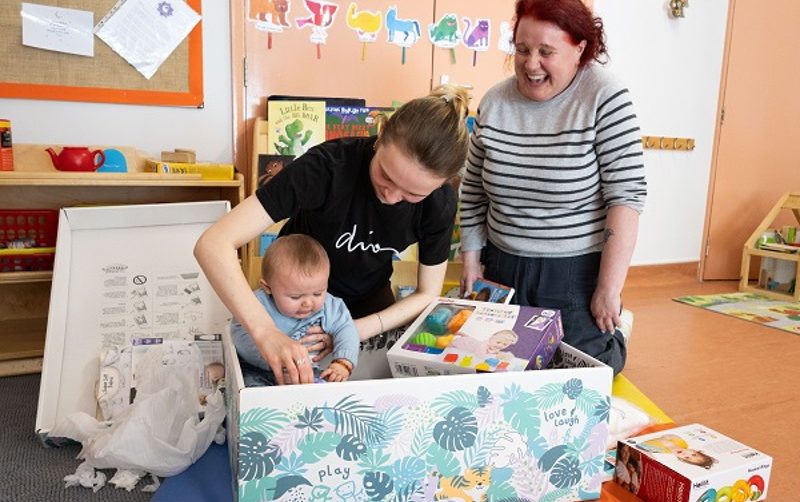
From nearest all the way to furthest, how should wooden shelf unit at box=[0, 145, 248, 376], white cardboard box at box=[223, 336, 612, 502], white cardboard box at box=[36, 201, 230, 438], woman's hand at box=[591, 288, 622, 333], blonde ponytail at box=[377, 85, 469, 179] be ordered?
1. white cardboard box at box=[223, 336, 612, 502]
2. blonde ponytail at box=[377, 85, 469, 179]
3. woman's hand at box=[591, 288, 622, 333]
4. white cardboard box at box=[36, 201, 230, 438]
5. wooden shelf unit at box=[0, 145, 248, 376]

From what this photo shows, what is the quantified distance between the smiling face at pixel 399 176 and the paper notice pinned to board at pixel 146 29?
1386mm

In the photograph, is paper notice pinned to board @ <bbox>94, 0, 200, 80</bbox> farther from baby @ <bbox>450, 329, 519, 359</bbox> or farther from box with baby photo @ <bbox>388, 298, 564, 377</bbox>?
baby @ <bbox>450, 329, 519, 359</bbox>

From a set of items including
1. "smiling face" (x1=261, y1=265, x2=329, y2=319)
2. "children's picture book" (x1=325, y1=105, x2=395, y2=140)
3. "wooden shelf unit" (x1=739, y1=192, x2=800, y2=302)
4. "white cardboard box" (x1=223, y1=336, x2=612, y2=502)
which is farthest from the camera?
"wooden shelf unit" (x1=739, y1=192, x2=800, y2=302)

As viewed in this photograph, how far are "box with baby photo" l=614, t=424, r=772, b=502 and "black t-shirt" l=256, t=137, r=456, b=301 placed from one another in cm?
56

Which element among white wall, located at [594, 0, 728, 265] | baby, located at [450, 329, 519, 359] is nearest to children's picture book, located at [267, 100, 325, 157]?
baby, located at [450, 329, 519, 359]

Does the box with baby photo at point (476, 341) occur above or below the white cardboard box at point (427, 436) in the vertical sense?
above

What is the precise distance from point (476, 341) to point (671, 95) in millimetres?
2893

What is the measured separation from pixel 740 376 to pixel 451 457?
1.61m

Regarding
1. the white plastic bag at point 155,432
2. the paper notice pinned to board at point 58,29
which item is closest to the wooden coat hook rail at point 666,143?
the paper notice pinned to board at point 58,29

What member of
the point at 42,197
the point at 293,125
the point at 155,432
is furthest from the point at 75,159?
the point at 155,432

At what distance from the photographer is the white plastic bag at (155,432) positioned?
1199 millimetres

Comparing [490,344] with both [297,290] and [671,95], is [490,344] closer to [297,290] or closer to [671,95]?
[297,290]

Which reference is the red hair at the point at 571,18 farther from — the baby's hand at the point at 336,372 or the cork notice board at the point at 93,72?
the cork notice board at the point at 93,72

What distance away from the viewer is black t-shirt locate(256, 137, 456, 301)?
115 centimetres
